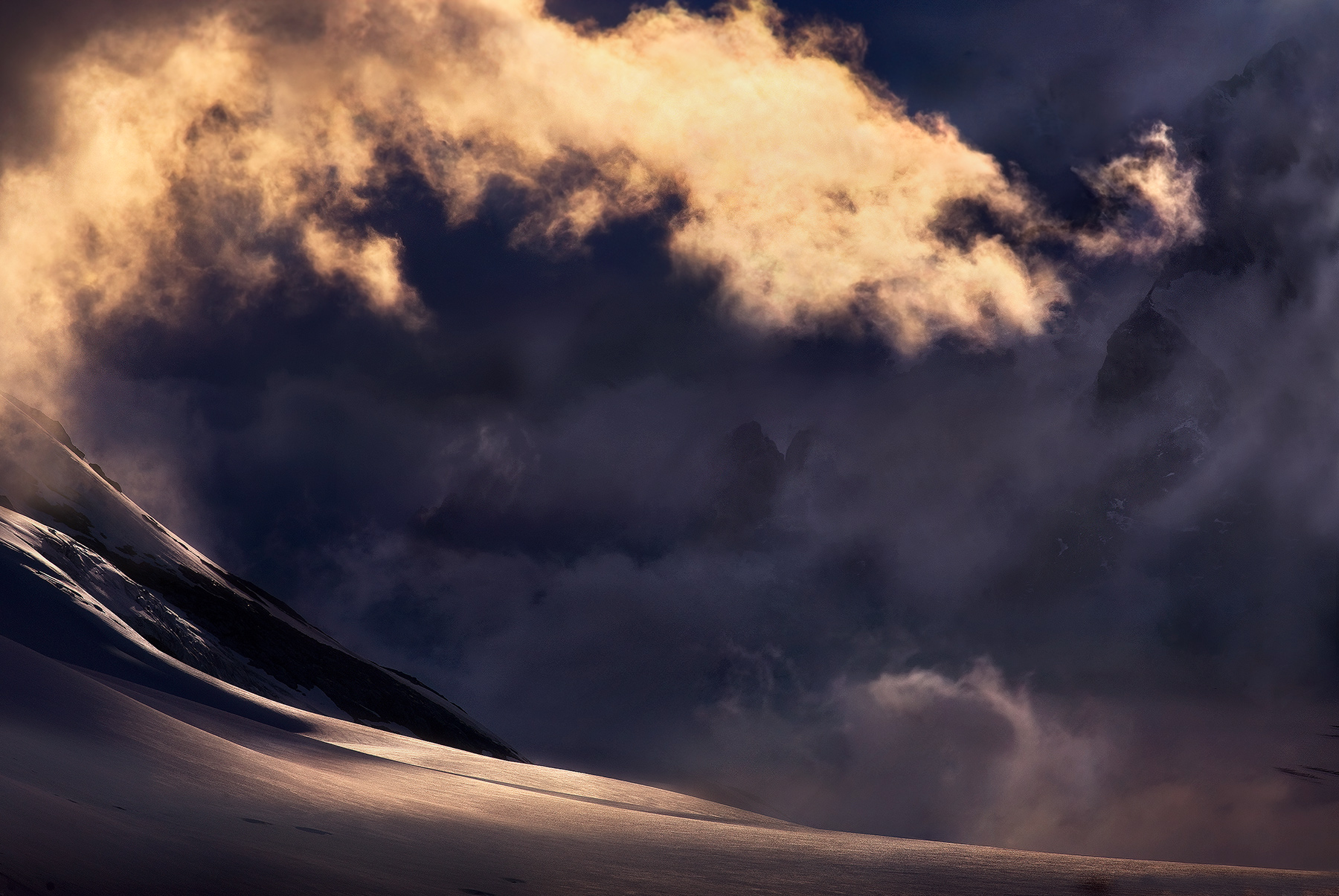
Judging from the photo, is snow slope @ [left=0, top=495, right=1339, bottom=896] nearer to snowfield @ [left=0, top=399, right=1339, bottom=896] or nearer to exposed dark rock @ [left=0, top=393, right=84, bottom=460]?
snowfield @ [left=0, top=399, right=1339, bottom=896]

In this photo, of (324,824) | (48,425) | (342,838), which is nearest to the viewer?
(342,838)

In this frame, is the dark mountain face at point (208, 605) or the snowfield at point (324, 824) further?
the dark mountain face at point (208, 605)

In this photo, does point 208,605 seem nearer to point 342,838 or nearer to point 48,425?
point 48,425

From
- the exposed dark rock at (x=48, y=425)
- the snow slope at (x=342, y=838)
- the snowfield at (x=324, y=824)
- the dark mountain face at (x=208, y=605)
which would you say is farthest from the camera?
the exposed dark rock at (x=48, y=425)

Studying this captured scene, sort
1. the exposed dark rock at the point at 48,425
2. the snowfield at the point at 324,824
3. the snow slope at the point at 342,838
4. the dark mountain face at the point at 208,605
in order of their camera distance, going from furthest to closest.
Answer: the exposed dark rock at the point at 48,425
the dark mountain face at the point at 208,605
the snowfield at the point at 324,824
the snow slope at the point at 342,838

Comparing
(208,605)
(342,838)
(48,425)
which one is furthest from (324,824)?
(48,425)

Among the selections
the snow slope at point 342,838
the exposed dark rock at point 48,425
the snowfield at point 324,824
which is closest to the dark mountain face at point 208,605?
the exposed dark rock at point 48,425

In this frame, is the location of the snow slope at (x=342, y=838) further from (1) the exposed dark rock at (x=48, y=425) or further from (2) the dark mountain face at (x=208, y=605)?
(1) the exposed dark rock at (x=48, y=425)

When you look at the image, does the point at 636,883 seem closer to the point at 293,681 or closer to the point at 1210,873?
the point at 1210,873

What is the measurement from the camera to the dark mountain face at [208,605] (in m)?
97.2

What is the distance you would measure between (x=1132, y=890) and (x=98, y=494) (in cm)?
13642

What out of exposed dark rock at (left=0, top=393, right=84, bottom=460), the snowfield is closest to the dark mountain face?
exposed dark rock at (left=0, top=393, right=84, bottom=460)

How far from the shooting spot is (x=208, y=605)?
10512 centimetres

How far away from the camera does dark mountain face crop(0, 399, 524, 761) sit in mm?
97188
